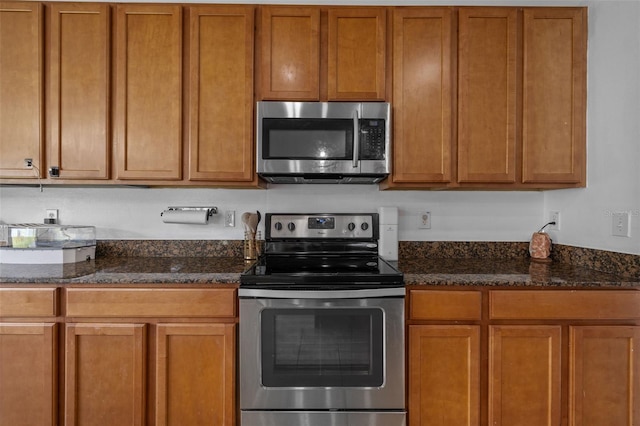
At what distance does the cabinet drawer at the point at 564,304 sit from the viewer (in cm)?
156

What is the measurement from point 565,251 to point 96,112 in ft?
8.95

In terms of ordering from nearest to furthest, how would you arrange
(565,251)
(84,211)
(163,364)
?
(163,364) < (565,251) < (84,211)

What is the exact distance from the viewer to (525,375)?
5.20 feet

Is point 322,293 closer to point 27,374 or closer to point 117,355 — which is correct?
point 117,355

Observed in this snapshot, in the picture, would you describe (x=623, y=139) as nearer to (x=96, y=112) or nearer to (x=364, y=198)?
(x=364, y=198)

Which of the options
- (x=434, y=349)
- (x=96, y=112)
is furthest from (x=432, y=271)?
(x=96, y=112)

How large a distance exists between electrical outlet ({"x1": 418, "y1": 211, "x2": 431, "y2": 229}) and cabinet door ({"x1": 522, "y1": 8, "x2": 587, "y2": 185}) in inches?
23.0

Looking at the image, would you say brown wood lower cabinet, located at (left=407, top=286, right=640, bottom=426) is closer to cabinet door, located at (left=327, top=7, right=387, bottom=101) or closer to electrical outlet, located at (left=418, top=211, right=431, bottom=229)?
electrical outlet, located at (left=418, top=211, right=431, bottom=229)

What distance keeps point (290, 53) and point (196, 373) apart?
1645 millimetres

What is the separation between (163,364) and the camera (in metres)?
1.59

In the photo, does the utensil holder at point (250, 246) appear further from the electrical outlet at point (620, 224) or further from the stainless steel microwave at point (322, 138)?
the electrical outlet at point (620, 224)

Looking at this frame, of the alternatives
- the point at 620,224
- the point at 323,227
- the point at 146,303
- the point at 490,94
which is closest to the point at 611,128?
the point at 620,224

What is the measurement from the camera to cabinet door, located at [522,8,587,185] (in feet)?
6.23

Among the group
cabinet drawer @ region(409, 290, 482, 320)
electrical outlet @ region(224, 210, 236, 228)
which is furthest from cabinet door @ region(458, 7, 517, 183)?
electrical outlet @ region(224, 210, 236, 228)
